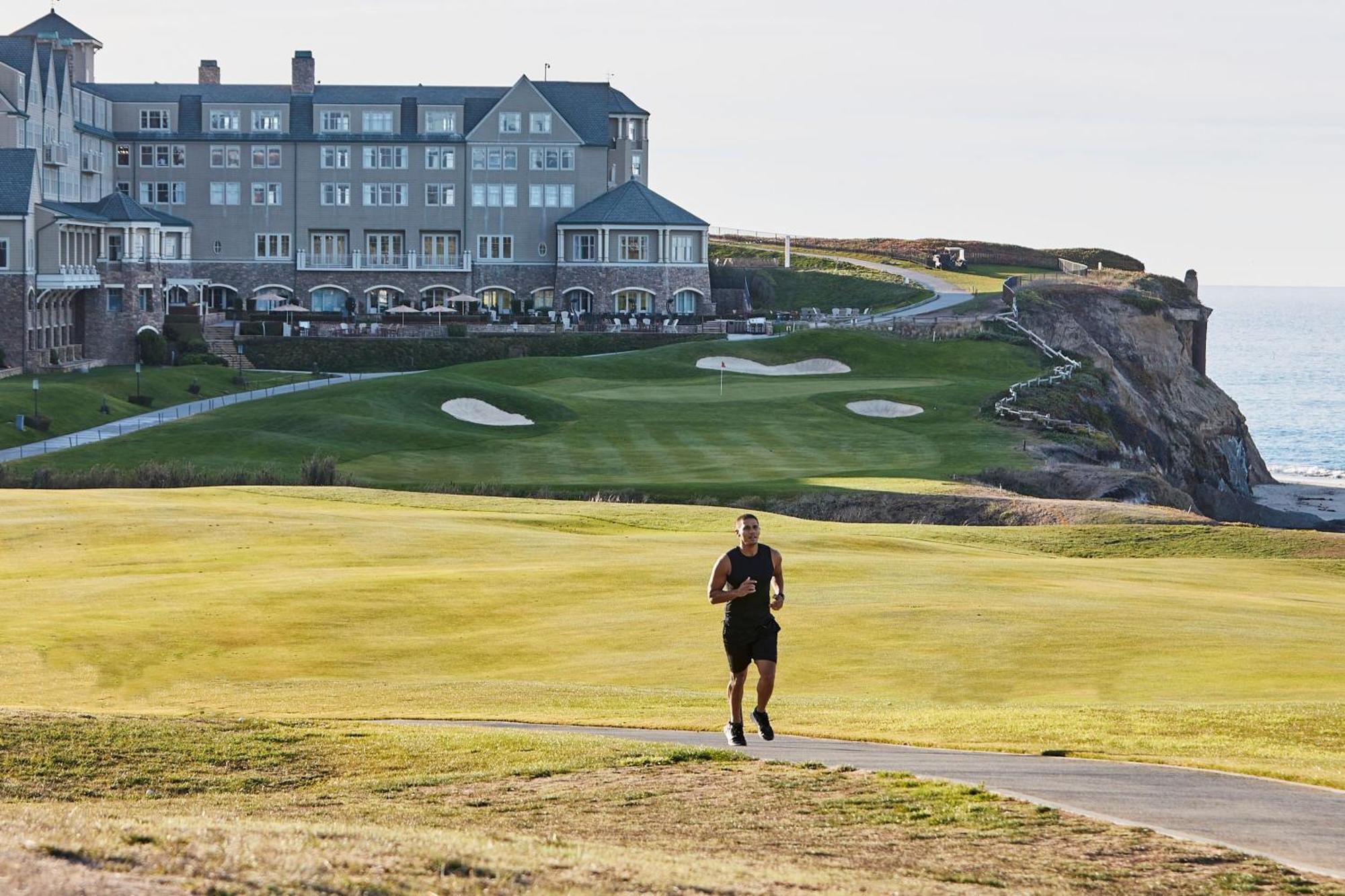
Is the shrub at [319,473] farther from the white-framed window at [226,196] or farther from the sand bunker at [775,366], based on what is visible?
the white-framed window at [226,196]

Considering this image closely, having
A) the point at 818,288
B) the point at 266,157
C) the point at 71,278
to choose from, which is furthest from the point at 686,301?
the point at 71,278

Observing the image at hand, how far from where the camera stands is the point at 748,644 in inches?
644

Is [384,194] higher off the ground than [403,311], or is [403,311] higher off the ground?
[384,194]

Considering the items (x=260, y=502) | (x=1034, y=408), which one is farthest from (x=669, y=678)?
(x=1034, y=408)

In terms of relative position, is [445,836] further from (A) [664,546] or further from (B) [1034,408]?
(B) [1034,408]

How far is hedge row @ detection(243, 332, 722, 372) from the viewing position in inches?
3541

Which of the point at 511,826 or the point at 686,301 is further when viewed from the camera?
the point at 686,301

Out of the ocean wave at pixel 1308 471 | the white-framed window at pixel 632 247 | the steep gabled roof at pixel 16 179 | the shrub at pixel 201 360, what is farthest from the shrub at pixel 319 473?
the ocean wave at pixel 1308 471

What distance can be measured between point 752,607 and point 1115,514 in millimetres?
28672

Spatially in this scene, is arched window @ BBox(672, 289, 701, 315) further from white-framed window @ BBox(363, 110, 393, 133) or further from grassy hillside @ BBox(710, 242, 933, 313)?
white-framed window @ BBox(363, 110, 393, 133)

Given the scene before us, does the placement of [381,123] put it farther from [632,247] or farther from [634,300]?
[634,300]

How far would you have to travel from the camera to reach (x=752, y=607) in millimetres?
16141

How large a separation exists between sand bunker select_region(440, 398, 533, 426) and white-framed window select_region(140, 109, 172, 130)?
4499 cm

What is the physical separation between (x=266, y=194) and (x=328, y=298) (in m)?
7.19
